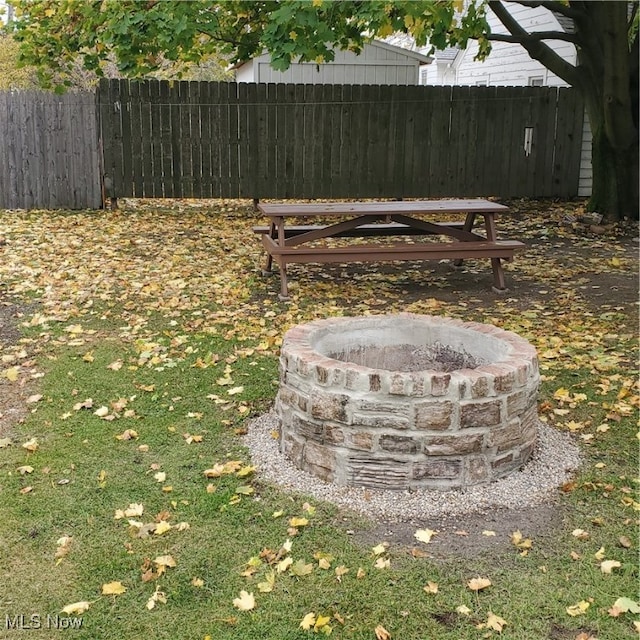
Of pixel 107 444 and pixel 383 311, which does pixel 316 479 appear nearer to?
pixel 107 444

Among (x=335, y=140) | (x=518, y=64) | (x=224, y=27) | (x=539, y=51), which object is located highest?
(x=224, y=27)

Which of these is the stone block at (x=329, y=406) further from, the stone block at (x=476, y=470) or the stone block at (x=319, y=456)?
the stone block at (x=476, y=470)

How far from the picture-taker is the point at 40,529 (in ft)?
11.9

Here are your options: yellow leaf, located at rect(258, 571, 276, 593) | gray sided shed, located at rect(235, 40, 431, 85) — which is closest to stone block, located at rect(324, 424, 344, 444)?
yellow leaf, located at rect(258, 571, 276, 593)

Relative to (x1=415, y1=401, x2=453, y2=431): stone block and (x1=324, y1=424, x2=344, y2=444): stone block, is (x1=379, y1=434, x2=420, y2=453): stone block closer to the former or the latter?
(x1=415, y1=401, x2=453, y2=431): stone block

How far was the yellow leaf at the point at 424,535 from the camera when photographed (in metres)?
3.55

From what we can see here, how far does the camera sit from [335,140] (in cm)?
1356

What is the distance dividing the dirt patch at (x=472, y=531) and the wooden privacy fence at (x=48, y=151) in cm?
1083

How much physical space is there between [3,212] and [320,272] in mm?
6600

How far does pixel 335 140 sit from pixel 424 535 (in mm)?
10849

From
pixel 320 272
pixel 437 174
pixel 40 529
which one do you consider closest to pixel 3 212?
pixel 320 272

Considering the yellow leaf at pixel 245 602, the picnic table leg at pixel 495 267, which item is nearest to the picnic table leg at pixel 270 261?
the picnic table leg at pixel 495 267

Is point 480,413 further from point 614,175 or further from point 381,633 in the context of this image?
point 614,175

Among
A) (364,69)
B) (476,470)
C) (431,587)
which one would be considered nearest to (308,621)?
(431,587)
